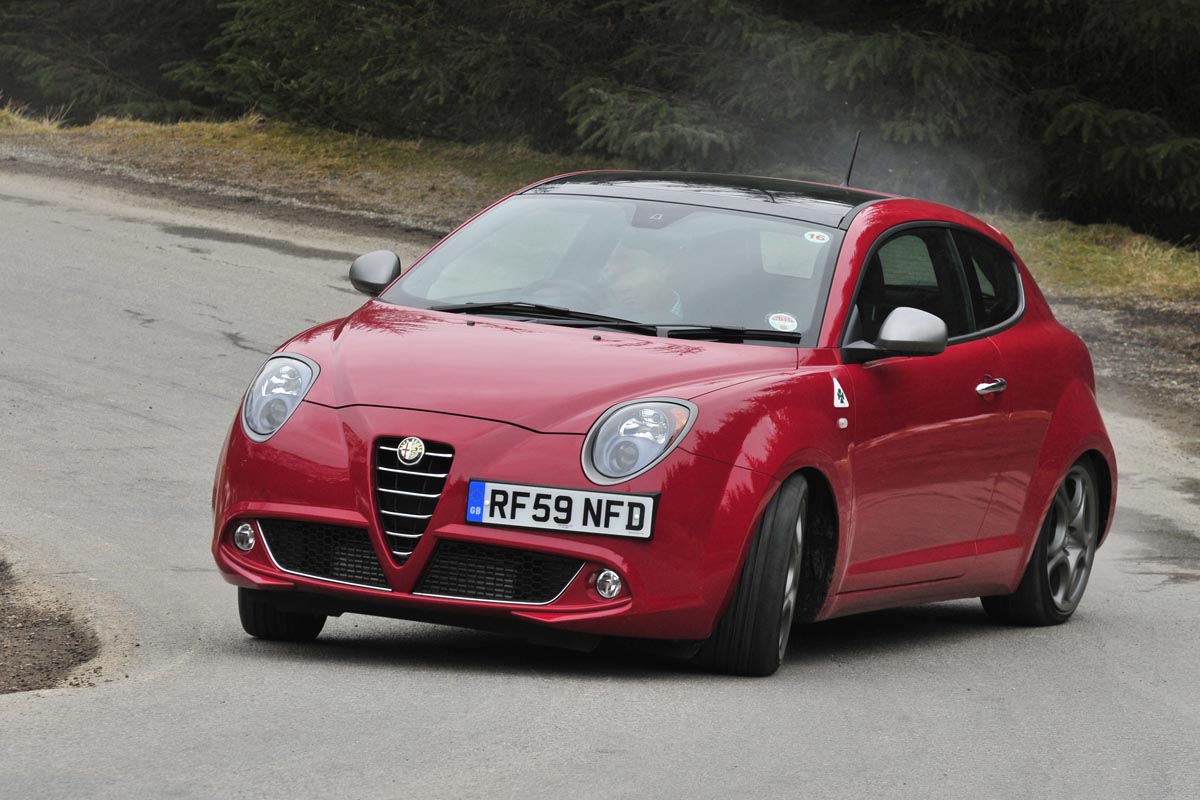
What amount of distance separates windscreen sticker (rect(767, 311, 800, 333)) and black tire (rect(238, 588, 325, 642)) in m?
1.75

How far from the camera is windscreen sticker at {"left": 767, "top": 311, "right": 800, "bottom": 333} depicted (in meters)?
6.59

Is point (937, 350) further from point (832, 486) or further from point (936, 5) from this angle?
point (936, 5)

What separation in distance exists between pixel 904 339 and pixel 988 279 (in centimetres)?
159

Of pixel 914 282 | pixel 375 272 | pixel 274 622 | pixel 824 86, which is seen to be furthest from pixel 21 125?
pixel 274 622

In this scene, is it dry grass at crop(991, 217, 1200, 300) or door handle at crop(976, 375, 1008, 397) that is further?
dry grass at crop(991, 217, 1200, 300)

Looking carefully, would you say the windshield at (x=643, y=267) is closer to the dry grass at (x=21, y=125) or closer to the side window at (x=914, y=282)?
the side window at (x=914, y=282)

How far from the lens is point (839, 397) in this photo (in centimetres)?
644

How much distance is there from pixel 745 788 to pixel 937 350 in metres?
2.27

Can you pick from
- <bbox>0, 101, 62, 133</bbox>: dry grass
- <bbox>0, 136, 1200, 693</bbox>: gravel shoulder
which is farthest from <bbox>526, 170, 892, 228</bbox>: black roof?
<bbox>0, 101, 62, 133</bbox>: dry grass

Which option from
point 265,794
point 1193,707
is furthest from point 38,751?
point 1193,707

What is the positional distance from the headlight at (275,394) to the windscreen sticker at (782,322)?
1519 mm

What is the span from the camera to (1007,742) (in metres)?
5.65

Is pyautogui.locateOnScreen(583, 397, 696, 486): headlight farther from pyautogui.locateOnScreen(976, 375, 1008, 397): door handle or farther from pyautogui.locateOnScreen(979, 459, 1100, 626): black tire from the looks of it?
pyautogui.locateOnScreen(979, 459, 1100, 626): black tire

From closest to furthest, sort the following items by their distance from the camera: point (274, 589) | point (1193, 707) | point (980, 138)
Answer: point (274, 589), point (1193, 707), point (980, 138)
